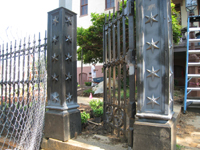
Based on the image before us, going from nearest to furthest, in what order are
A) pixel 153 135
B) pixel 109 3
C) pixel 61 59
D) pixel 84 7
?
1. pixel 153 135
2. pixel 61 59
3. pixel 109 3
4. pixel 84 7

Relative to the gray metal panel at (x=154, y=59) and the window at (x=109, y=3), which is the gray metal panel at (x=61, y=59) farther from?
the window at (x=109, y=3)

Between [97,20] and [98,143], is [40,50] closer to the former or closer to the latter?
[98,143]

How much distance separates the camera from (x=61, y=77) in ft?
9.48

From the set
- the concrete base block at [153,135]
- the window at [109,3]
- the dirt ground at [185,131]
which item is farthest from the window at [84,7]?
the concrete base block at [153,135]

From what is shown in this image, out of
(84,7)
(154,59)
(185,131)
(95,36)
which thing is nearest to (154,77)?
(154,59)

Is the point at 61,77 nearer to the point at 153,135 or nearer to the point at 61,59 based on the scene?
the point at 61,59

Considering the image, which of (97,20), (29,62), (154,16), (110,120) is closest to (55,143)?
(110,120)

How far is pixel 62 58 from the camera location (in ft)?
9.48

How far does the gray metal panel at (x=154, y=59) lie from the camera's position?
1943mm

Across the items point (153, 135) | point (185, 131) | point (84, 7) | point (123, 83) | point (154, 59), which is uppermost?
point (84, 7)

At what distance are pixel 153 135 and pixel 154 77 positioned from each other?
2.37ft

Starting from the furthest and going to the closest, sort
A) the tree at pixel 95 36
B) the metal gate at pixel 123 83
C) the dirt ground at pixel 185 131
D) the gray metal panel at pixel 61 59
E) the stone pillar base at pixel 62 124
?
the tree at pixel 95 36, the gray metal panel at pixel 61 59, the stone pillar base at pixel 62 124, the dirt ground at pixel 185 131, the metal gate at pixel 123 83

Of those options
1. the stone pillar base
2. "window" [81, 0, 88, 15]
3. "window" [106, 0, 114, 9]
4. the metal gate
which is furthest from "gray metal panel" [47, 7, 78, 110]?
"window" [81, 0, 88, 15]

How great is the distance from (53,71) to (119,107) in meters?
1.43
